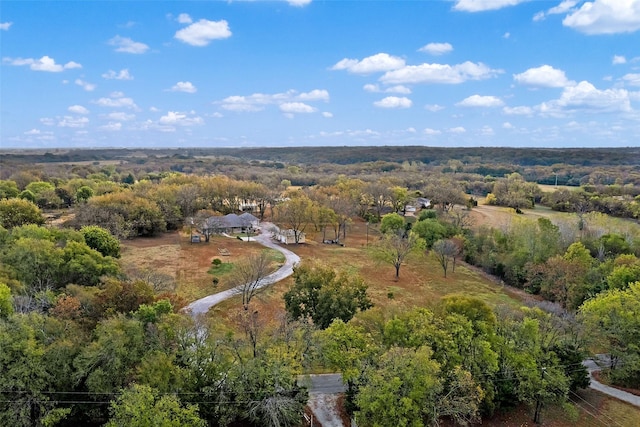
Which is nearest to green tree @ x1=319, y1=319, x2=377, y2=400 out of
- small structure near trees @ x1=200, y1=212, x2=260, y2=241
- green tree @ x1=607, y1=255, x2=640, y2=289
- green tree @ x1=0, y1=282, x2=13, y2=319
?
green tree @ x1=0, y1=282, x2=13, y2=319

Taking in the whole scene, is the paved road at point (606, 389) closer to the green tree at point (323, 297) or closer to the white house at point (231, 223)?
the green tree at point (323, 297)

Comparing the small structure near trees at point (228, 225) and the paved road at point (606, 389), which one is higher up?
the small structure near trees at point (228, 225)

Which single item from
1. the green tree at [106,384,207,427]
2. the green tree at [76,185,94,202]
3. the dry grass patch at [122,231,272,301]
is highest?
the green tree at [76,185,94,202]

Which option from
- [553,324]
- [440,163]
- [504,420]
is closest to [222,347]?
[504,420]

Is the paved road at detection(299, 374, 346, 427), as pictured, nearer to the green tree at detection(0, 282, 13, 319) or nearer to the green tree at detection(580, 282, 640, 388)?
the green tree at detection(580, 282, 640, 388)

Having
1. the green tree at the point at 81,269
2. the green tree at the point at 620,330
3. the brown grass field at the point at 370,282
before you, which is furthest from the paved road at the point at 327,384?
the green tree at the point at 81,269

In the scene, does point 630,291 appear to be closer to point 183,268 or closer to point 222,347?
point 222,347
